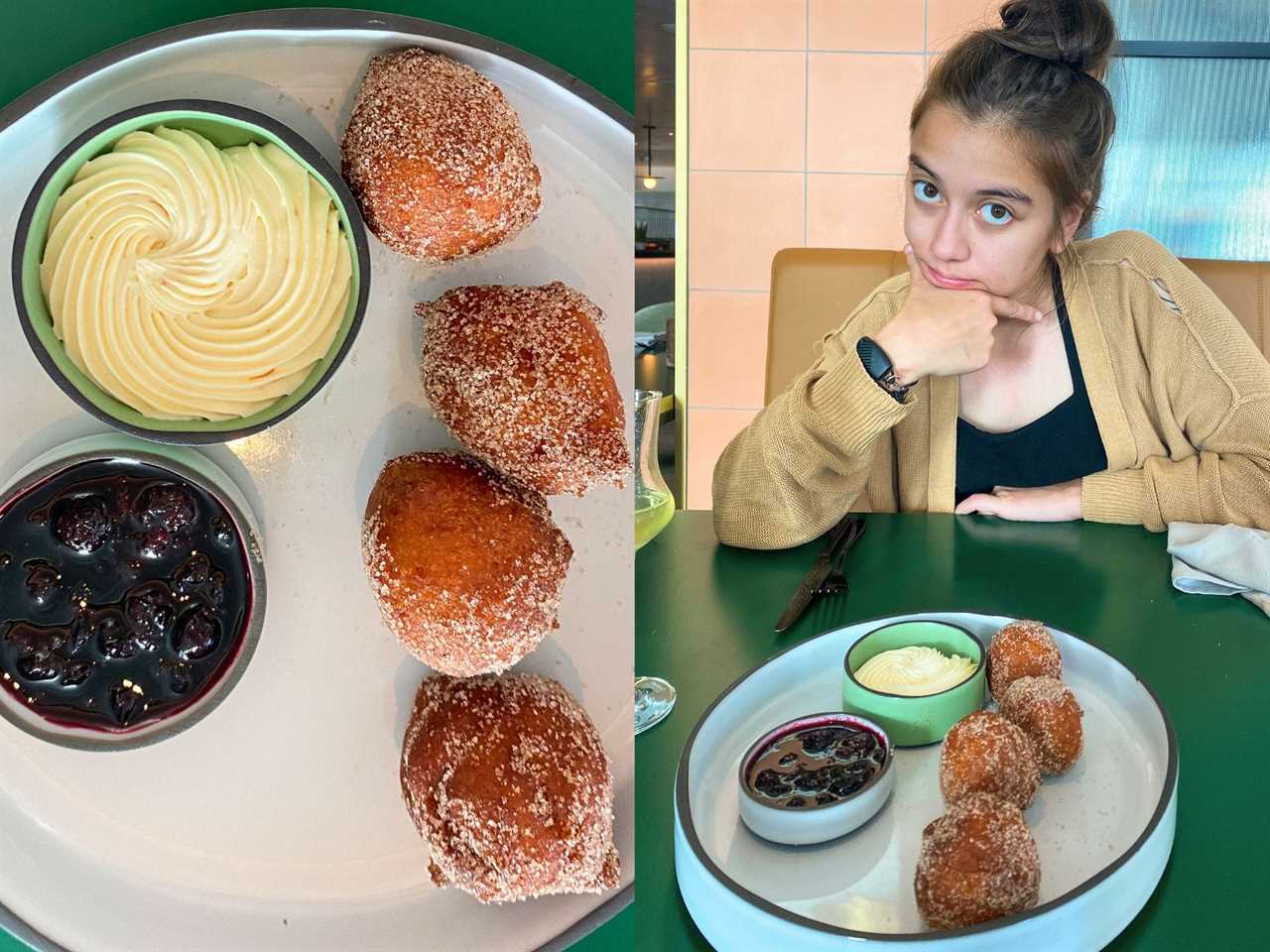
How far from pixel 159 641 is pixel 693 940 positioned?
33cm

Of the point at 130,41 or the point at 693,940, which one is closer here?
the point at 693,940

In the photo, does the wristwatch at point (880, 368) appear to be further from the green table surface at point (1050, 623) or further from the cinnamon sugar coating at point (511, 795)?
the cinnamon sugar coating at point (511, 795)

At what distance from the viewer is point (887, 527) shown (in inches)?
17.0

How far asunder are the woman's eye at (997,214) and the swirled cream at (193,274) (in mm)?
272

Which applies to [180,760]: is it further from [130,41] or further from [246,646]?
[130,41]

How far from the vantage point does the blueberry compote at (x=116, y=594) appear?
506 mm

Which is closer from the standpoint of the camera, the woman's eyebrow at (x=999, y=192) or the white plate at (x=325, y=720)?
the woman's eyebrow at (x=999, y=192)

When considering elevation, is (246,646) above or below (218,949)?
above

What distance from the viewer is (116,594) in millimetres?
517

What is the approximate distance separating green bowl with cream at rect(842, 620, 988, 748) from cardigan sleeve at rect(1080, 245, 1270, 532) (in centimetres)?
12

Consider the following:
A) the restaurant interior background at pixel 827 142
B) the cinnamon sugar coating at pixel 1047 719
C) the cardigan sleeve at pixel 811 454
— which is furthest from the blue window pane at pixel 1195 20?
the cinnamon sugar coating at pixel 1047 719

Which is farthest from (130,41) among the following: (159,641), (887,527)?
(887,527)

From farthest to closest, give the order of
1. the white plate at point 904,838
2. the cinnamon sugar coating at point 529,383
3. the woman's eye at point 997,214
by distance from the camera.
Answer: the cinnamon sugar coating at point 529,383, the woman's eye at point 997,214, the white plate at point 904,838

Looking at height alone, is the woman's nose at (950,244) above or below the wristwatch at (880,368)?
above
